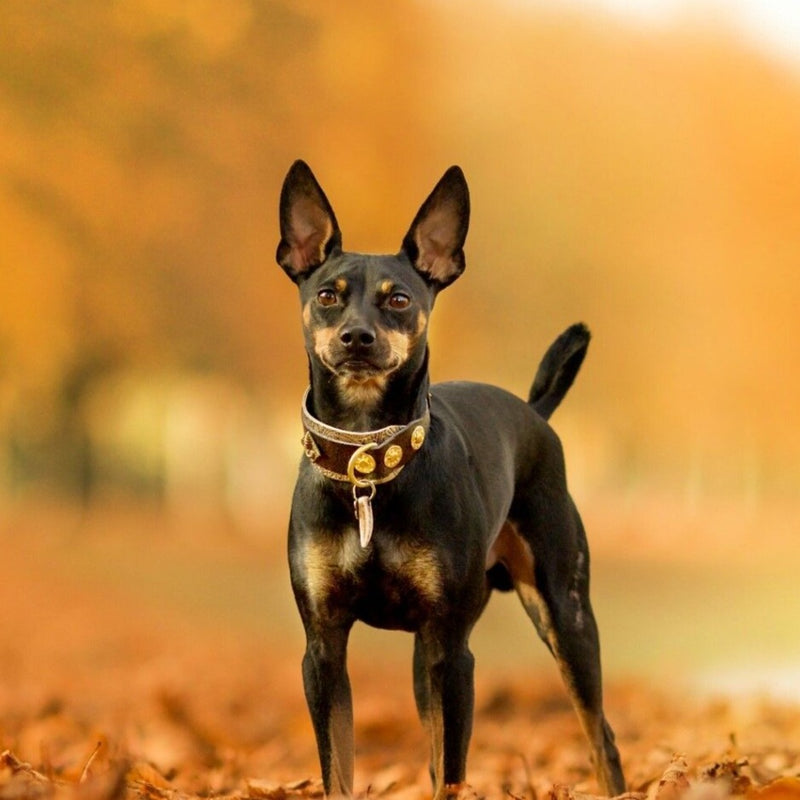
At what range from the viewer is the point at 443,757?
4223 millimetres

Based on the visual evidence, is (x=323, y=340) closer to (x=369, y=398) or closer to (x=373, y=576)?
(x=369, y=398)

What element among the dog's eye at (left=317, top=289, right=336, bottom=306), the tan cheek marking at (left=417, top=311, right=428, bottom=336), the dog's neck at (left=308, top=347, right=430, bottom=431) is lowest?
the dog's neck at (left=308, top=347, right=430, bottom=431)

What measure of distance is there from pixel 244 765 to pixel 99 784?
2074mm

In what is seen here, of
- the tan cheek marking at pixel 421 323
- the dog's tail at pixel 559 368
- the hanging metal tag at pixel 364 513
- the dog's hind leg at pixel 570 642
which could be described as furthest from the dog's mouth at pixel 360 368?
the dog's tail at pixel 559 368

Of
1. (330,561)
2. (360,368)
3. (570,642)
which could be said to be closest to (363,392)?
(360,368)

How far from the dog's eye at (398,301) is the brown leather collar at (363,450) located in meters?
0.35

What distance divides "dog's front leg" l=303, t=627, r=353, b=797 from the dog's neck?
2.10 ft

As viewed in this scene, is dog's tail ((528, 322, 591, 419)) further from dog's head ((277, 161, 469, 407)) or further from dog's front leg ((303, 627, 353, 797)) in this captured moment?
dog's front leg ((303, 627, 353, 797))

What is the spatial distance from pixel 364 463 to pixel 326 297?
50 cm

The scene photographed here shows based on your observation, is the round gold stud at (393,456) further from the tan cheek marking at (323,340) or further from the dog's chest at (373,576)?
the tan cheek marking at (323,340)

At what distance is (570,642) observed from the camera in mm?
5074

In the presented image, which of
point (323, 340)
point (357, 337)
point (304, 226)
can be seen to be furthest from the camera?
point (304, 226)

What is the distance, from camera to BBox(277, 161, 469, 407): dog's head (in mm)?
3990

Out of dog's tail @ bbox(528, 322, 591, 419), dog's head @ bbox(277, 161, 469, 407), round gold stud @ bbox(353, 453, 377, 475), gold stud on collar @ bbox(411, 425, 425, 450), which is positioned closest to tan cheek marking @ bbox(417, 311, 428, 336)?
dog's head @ bbox(277, 161, 469, 407)
